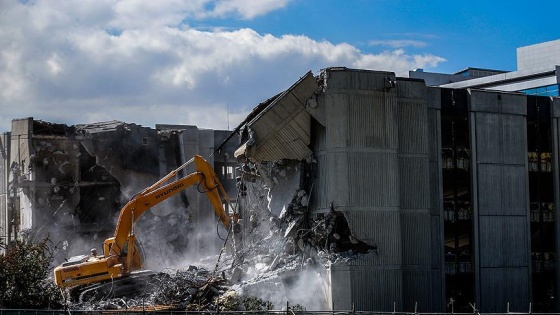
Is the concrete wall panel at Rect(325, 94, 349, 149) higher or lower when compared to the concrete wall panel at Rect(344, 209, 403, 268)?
higher

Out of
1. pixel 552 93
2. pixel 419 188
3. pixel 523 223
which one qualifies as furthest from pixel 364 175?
pixel 552 93

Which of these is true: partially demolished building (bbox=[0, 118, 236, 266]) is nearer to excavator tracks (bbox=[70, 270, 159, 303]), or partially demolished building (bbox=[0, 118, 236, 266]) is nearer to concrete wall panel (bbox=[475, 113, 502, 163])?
excavator tracks (bbox=[70, 270, 159, 303])

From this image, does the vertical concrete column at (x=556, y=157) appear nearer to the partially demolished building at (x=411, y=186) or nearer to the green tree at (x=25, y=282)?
the partially demolished building at (x=411, y=186)

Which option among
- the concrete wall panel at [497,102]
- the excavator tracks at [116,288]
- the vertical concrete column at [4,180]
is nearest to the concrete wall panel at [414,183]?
the concrete wall panel at [497,102]

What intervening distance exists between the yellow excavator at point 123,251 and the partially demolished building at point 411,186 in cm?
179

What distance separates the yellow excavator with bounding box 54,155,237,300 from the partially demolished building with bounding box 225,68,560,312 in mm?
1790

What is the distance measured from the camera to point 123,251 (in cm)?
3347

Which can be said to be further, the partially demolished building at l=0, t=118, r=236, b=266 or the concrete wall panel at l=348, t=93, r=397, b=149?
the partially demolished building at l=0, t=118, r=236, b=266

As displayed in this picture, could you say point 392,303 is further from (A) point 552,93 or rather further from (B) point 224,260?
(A) point 552,93

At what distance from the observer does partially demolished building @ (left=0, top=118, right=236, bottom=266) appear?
148 ft

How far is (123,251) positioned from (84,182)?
13594 millimetres

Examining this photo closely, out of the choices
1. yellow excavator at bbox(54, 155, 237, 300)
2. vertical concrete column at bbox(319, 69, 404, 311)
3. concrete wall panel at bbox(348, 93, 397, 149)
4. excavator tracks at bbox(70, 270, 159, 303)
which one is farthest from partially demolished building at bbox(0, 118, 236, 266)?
concrete wall panel at bbox(348, 93, 397, 149)

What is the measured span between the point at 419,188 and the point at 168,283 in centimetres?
1046

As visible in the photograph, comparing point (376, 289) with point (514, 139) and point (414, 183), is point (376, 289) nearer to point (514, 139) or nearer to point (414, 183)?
point (414, 183)
